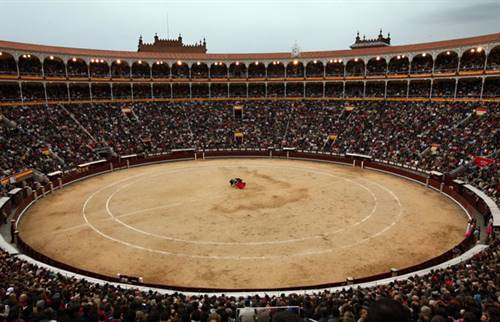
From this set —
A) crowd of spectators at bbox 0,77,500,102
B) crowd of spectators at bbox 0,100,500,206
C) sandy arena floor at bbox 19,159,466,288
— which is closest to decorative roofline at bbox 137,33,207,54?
crowd of spectators at bbox 0,77,500,102

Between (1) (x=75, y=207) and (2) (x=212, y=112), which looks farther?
(2) (x=212, y=112)

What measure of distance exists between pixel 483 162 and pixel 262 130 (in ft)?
109

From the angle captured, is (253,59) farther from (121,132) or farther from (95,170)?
(95,170)

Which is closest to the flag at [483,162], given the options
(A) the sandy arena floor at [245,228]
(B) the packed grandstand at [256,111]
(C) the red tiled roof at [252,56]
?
(B) the packed grandstand at [256,111]

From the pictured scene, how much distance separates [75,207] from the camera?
29.4m

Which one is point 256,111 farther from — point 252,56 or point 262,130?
point 252,56

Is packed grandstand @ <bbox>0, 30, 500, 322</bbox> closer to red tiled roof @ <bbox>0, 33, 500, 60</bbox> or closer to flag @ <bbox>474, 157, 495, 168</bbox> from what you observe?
flag @ <bbox>474, 157, 495, 168</bbox>

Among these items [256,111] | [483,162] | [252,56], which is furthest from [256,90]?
[483,162]

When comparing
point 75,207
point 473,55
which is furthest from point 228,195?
point 473,55

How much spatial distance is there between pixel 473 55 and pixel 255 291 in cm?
5470

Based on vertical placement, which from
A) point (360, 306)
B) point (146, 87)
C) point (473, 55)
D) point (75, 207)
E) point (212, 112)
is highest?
point (473, 55)

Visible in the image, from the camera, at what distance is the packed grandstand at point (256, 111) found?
34.5 metres

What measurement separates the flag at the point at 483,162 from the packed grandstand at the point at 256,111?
96mm

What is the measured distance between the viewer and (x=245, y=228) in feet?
79.5
